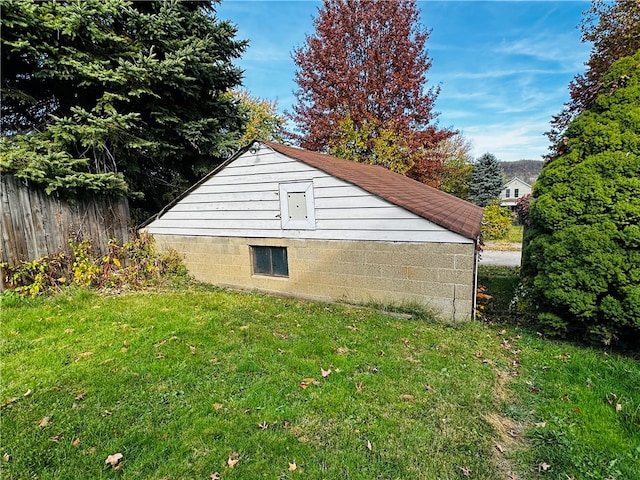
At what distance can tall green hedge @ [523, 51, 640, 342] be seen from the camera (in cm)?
409

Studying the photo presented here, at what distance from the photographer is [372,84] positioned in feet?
53.4

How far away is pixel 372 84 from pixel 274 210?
12462 mm

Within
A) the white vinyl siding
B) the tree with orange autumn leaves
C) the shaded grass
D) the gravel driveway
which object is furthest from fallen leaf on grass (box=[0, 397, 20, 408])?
the tree with orange autumn leaves

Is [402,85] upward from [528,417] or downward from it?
upward

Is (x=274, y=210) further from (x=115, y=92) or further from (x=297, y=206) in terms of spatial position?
(x=115, y=92)

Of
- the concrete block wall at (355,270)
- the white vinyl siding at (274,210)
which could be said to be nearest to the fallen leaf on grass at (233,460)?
the concrete block wall at (355,270)

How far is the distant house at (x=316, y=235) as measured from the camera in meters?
5.59

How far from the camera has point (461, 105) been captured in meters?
16.9

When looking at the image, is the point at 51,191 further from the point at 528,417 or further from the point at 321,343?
the point at 528,417

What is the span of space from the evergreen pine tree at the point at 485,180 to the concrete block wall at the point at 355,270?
29135 millimetres

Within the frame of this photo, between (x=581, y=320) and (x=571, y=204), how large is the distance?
5.57 ft

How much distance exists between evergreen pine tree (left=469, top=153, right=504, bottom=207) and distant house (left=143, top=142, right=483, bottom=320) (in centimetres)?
2765

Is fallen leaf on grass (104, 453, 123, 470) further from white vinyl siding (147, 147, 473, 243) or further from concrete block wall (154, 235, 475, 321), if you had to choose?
white vinyl siding (147, 147, 473, 243)

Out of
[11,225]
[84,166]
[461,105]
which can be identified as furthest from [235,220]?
[461,105]
